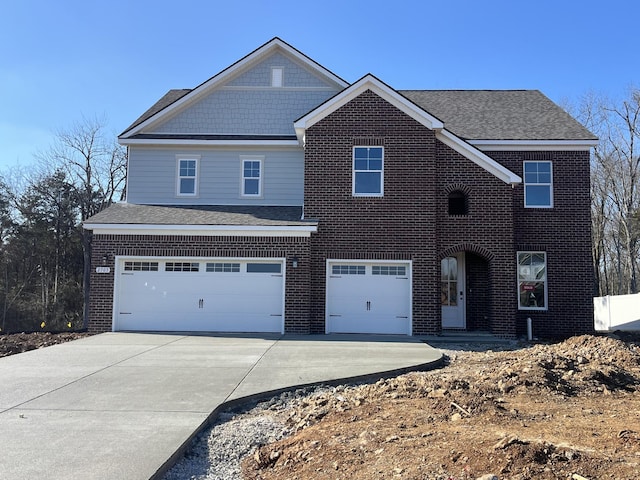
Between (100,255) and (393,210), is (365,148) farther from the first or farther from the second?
(100,255)

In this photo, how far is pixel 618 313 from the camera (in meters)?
26.7

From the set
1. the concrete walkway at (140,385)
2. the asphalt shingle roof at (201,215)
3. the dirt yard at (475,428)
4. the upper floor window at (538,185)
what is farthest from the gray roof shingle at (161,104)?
the dirt yard at (475,428)

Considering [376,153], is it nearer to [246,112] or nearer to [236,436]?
[246,112]

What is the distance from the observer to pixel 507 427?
550 cm

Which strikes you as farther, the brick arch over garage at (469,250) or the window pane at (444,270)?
the window pane at (444,270)

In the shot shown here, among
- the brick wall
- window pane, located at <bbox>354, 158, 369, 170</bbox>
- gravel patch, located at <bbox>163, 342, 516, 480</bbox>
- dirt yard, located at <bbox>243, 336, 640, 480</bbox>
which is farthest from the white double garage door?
gravel patch, located at <bbox>163, 342, 516, 480</bbox>

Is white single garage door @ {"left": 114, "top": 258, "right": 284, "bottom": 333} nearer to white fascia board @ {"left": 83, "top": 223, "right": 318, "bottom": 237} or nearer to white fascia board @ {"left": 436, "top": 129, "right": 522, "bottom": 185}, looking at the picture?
A: white fascia board @ {"left": 83, "top": 223, "right": 318, "bottom": 237}

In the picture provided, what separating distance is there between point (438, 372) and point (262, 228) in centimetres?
719

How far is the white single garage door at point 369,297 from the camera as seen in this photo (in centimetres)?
1531

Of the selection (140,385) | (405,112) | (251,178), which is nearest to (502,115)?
(405,112)

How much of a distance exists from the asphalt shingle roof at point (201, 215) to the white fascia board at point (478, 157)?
5044 mm

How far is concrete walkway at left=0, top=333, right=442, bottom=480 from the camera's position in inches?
199

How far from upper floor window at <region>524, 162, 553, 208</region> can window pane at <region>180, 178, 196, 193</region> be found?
1137 cm

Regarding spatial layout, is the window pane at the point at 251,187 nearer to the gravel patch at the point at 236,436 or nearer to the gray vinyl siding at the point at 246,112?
the gray vinyl siding at the point at 246,112
